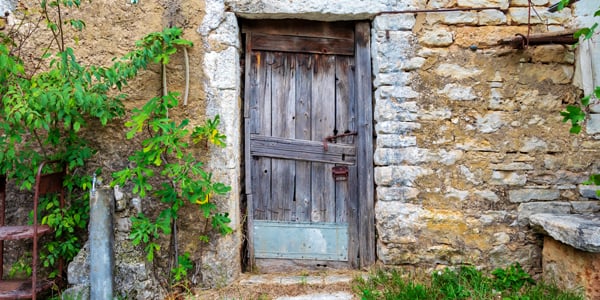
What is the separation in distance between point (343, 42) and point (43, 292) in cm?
284

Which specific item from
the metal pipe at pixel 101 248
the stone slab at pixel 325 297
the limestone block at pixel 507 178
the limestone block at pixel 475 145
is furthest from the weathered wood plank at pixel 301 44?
the stone slab at pixel 325 297

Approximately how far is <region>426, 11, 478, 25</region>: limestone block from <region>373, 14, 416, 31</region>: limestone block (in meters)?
0.14

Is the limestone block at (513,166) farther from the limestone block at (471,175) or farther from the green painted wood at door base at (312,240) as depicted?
the green painted wood at door base at (312,240)

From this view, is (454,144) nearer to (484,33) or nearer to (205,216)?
(484,33)

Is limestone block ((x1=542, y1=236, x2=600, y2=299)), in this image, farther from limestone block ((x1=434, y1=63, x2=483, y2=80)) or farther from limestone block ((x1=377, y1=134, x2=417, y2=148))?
limestone block ((x1=434, y1=63, x2=483, y2=80))

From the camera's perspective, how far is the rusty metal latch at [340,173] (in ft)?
10.5

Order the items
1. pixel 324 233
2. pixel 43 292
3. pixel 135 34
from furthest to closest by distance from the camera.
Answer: pixel 324 233 → pixel 135 34 → pixel 43 292

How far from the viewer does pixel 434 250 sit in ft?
9.65

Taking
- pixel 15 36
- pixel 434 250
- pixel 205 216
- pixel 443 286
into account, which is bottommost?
pixel 443 286

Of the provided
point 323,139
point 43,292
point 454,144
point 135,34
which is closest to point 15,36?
point 135,34

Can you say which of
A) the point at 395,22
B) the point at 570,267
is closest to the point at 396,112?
the point at 395,22

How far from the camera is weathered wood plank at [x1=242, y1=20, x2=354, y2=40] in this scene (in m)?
3.17

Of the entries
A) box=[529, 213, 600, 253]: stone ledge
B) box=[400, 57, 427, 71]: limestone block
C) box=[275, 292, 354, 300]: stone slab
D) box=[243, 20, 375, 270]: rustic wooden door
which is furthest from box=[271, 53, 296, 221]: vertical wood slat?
box=[529, 213, 600, 253]: stone ledge

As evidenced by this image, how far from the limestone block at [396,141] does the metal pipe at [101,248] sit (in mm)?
1945
